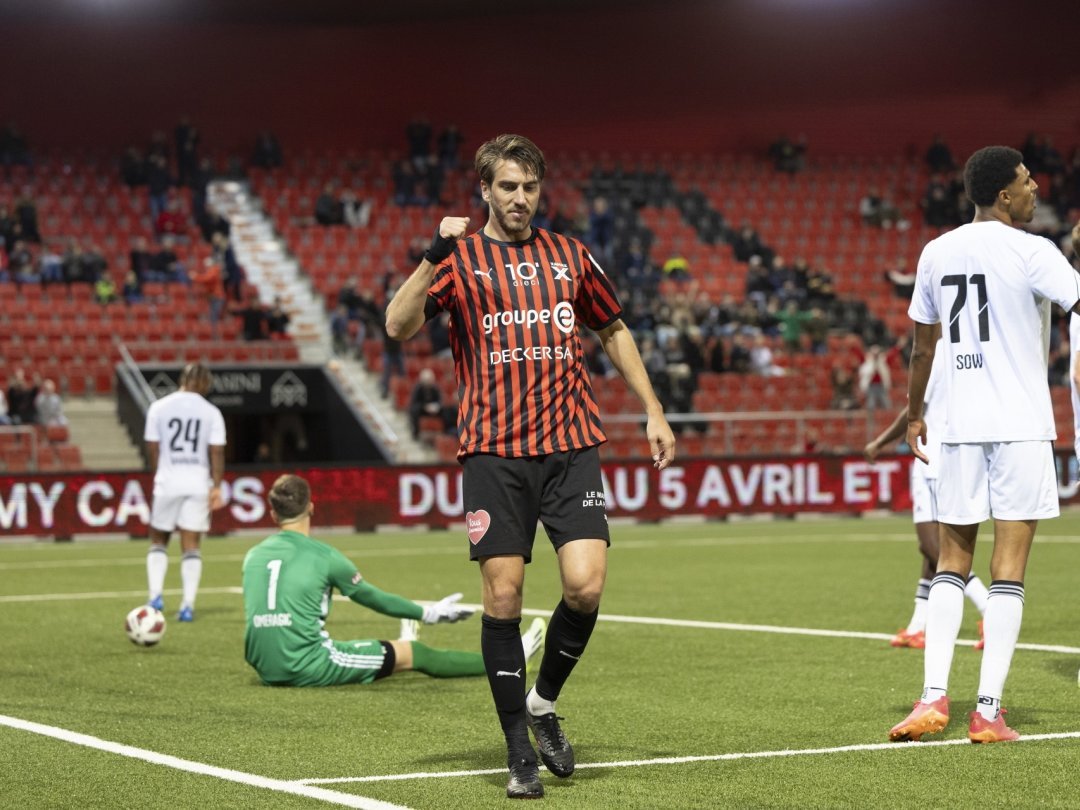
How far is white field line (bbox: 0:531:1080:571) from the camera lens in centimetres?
1908

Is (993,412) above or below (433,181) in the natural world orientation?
below

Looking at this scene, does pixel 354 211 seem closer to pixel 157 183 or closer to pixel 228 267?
pixel 157 183

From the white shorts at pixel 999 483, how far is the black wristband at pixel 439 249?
91.6 inches

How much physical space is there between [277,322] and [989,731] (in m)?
23.6

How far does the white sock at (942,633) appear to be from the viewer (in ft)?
22.4

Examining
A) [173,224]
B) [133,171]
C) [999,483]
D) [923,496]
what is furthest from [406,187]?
[999,483]

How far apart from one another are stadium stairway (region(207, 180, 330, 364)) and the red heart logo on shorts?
23.1 meters

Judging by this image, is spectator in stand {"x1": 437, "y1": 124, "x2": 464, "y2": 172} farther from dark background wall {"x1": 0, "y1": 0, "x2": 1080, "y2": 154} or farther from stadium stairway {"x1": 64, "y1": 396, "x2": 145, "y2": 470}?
stadium stairway {"x1": 64, "y1": 396, "x2": 145, "y2": 470}

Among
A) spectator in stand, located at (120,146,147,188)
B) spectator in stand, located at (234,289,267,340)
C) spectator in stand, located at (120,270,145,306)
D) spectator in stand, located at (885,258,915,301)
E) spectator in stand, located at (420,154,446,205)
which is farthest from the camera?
spectator in stand, located at (420,154,446,205)

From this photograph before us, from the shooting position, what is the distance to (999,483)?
6777 mm

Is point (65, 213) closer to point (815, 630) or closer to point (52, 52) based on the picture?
point (52, 52)

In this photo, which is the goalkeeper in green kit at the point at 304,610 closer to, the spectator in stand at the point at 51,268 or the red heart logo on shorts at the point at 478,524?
the red heart logo on shorts at the point at 478,524

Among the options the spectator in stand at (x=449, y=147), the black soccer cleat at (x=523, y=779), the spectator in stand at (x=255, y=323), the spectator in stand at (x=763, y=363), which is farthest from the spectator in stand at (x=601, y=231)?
the black soccer cleat at (x=523, y=779)

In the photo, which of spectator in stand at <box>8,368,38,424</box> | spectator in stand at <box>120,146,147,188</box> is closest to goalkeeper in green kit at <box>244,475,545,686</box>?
spectator in stand at <box>8,368,38,424</box>
